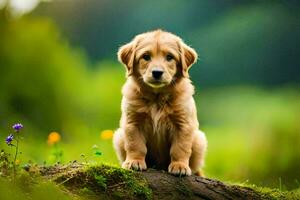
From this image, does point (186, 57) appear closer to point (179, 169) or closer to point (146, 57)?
point (146, 57)

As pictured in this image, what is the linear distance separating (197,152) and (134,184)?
4.26 feet

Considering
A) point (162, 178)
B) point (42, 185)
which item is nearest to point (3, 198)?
point (42, 185)

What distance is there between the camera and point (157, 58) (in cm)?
680

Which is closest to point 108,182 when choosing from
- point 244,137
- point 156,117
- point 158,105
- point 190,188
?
point 190,188

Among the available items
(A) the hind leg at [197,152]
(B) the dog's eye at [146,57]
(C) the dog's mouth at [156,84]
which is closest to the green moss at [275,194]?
(A) the hind leg at [197,152]

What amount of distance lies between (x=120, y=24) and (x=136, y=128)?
9.48 meters

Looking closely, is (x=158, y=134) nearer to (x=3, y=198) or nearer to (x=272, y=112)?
(x=3, y=198)

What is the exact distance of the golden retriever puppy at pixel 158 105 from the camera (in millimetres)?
6695

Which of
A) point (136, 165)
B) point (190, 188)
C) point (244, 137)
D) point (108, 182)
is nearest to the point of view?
point (108, 182)

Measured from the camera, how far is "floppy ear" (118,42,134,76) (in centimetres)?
699

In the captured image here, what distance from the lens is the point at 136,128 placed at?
6.76 m

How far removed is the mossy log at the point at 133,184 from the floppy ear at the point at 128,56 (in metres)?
1.06

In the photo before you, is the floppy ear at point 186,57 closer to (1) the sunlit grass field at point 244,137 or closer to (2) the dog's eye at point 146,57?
(2) the dog's eye at point 146,57

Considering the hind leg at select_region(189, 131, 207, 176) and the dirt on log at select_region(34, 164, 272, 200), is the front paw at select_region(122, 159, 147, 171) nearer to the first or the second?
the dirt on log at select_region(34, 164, 272, 200)
